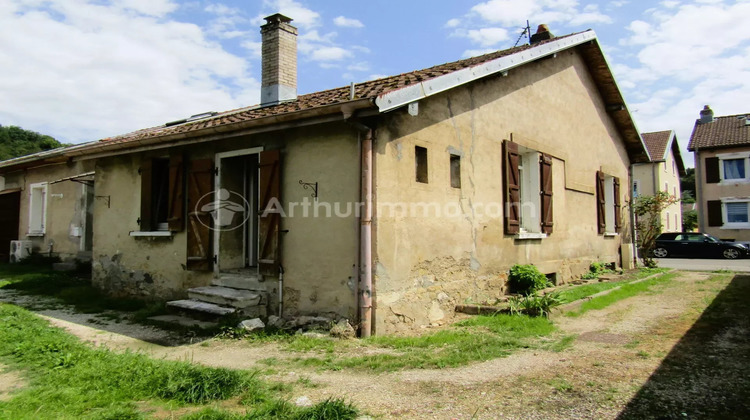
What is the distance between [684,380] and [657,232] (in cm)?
1130

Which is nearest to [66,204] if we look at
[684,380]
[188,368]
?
[188,368]

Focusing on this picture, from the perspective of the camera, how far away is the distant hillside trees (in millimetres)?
35622

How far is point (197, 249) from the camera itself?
7.48m

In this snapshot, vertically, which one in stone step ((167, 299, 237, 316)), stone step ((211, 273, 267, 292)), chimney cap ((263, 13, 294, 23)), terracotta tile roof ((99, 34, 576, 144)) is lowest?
stone step ((167, 299, 237, 316))

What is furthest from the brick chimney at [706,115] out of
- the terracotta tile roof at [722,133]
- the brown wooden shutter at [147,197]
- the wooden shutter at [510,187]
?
the brown wooden shutter at [147,197]

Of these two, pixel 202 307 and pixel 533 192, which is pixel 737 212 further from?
pixel 202 307

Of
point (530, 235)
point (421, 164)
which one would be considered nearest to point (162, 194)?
point (421, 164)

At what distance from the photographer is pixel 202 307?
670cm

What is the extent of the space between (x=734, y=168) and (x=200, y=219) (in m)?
26.8

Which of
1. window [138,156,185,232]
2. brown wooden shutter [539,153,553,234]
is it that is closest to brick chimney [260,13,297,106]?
window [138,156,185,232]

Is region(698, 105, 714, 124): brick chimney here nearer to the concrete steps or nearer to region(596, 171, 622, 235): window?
region(596, 171, 622, 235): window

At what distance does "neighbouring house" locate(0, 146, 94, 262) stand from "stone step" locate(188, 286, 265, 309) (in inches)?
238

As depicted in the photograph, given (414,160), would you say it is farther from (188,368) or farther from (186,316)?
(186,316)

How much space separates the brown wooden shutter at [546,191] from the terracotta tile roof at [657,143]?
758 inches
